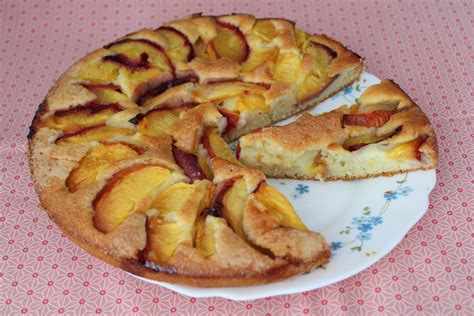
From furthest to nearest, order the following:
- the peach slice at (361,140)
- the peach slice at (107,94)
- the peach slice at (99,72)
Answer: the peach slice at (99,72) → the peach slice at (107,94) → the peach slice at (361,140)

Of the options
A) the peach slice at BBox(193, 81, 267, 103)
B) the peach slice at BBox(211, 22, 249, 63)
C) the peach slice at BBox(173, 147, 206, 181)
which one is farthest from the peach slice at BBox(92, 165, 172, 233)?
the peach slice at BBox(211, 22, 249, 63)

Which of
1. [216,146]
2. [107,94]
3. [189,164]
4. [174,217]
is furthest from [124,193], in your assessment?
[107,94]

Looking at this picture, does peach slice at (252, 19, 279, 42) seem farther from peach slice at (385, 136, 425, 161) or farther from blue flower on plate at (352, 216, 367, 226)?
blue flower on plate at (352, 216, 367, 226)

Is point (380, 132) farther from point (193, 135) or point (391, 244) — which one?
point (193, 135)

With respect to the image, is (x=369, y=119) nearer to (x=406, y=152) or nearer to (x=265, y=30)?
(x=406, y=152)

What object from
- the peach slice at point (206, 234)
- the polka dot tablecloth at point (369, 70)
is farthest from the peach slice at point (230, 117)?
the polka dot tablecloth at point (369, 70)

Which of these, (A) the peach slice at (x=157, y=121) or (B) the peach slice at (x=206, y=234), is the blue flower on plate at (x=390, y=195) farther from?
(A) the peach slice at (x=157, y=121)
